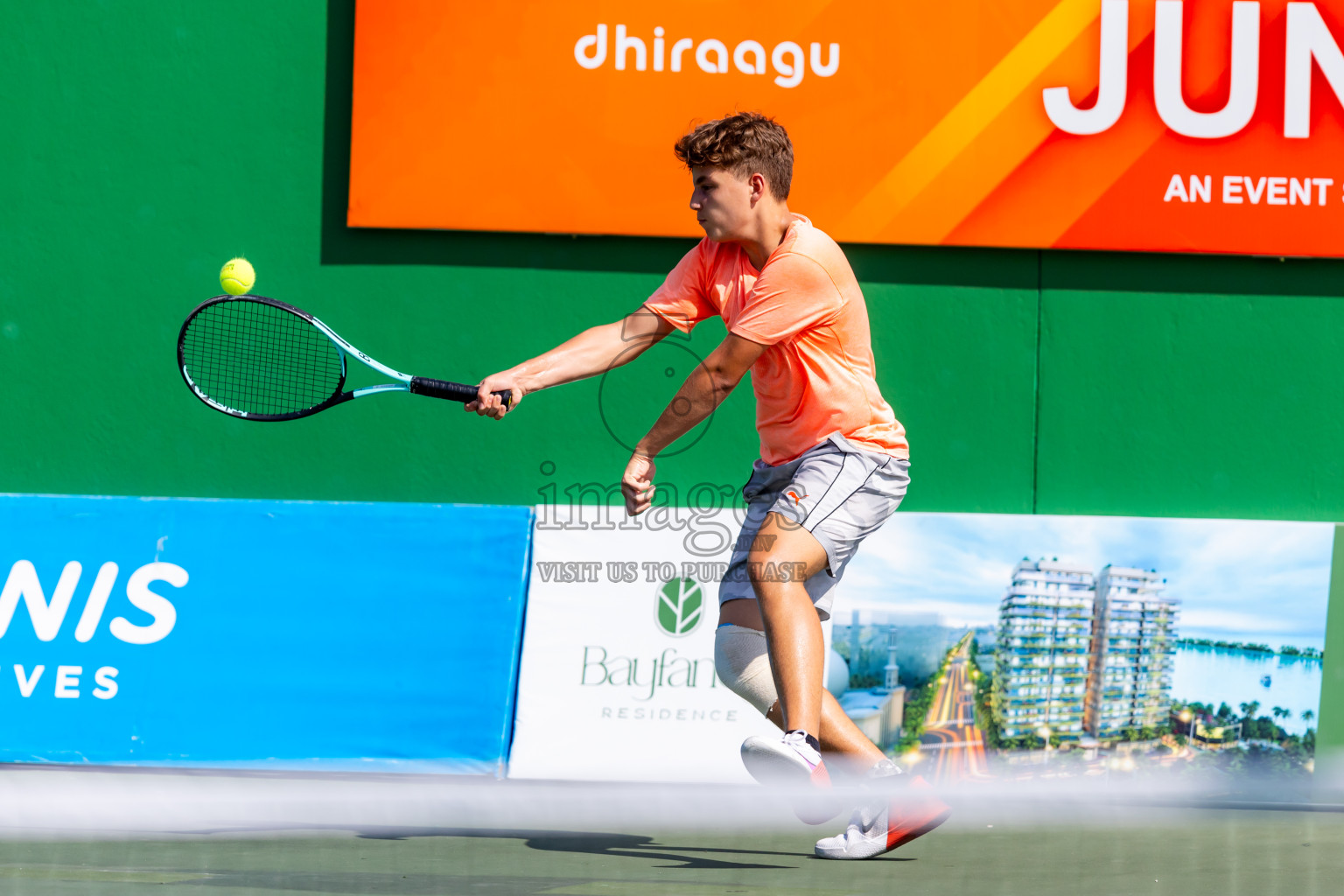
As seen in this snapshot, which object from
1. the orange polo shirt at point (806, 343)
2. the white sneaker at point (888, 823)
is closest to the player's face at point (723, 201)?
the orange polo shirt at point (806, 343)

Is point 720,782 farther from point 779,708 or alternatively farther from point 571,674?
point 779,708

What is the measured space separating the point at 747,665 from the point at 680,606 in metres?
1.42

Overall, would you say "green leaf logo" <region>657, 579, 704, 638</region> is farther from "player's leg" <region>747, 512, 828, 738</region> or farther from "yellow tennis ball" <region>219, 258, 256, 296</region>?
"yellow tennis ball" <region>219, 258, 256, 296</region>

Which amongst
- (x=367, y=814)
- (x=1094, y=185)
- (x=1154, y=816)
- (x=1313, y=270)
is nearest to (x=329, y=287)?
(x=367, y=814)

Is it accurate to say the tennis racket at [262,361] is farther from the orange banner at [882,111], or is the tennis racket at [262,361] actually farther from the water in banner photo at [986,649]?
the water in banner photo at [986,649]

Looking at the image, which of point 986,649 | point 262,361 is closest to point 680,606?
point 986,649

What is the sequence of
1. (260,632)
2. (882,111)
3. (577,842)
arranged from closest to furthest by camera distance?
(577,842) < (260,632) < (882,111)

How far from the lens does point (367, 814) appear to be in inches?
166

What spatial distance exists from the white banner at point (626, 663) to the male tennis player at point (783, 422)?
4.01ft

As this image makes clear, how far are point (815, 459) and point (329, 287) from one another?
2.97 metres

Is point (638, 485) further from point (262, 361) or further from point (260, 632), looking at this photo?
point (262, 361)

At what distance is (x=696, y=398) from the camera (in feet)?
10.7

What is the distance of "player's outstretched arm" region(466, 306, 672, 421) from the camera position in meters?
3.52

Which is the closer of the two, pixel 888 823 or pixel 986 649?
pixel 888 823
